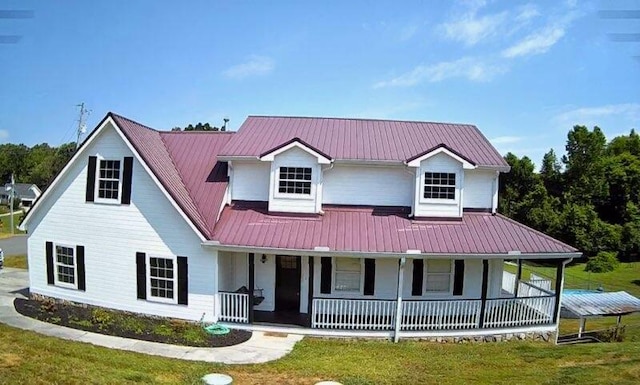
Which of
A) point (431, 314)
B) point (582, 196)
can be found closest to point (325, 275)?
point (431, 314)

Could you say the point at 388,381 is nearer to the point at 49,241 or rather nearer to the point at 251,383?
the point at 251,383

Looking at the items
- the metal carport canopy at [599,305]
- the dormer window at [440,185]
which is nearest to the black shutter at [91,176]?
the dormer window at [440,185]

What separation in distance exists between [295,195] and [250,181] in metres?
2.01

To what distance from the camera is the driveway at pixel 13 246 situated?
30.3m

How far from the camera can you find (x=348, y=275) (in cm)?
1539

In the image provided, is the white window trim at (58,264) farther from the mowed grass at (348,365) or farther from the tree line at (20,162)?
the tree line at (20,162)

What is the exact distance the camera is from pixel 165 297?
14.4 m

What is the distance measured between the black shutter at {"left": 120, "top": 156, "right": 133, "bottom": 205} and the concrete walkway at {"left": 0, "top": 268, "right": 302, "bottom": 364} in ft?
14.4

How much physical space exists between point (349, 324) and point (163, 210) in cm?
730

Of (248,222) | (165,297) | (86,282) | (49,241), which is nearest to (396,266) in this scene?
(248,222)

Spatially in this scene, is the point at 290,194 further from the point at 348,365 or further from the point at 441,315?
the point at 441,315

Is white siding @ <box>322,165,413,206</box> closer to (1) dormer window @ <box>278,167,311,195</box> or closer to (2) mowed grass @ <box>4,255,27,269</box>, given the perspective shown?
(1) dormer window @ <box>278,167,311,195</box>

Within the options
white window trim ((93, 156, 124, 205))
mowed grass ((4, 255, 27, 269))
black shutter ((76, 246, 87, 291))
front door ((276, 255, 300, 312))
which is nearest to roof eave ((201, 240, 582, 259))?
front door ((276, 255, 300, 312))

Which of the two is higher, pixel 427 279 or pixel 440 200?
pixel 440 200
